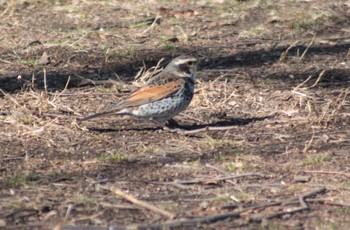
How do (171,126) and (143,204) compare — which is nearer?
(143,204)

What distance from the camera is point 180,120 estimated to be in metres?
7.99

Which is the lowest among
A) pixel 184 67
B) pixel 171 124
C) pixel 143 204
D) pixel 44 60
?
pixel 44 60

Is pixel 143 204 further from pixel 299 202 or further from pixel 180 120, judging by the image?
pixel 180 120

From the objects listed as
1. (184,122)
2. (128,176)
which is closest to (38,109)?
(184,122)

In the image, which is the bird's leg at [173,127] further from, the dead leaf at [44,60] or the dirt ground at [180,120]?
the dead leaf at [44,60]

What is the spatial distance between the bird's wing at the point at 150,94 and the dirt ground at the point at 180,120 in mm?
236

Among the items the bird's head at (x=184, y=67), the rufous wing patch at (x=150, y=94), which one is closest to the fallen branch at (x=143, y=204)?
the rufous wing patch at (x=150, y=94)

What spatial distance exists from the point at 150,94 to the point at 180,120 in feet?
1.58

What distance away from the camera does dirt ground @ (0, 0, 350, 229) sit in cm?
558

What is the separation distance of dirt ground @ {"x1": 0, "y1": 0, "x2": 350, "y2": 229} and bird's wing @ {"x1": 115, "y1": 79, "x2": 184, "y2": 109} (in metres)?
0.24

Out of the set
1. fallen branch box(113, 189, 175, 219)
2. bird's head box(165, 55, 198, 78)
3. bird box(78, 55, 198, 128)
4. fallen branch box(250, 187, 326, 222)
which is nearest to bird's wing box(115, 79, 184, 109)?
bird box(78, 55, 198, 128)

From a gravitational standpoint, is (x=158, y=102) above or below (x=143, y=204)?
below

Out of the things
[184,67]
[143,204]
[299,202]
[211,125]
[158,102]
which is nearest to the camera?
[143,204]

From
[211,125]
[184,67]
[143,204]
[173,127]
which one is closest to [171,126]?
[173,127]
